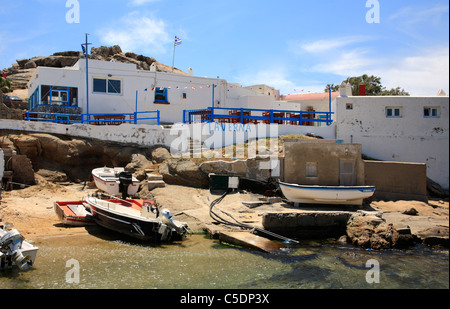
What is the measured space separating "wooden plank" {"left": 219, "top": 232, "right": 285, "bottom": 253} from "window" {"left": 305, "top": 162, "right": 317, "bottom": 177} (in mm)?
5385

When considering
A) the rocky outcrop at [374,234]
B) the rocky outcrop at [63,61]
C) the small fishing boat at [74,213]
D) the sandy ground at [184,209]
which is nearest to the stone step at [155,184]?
the sandy ground at [184,209]

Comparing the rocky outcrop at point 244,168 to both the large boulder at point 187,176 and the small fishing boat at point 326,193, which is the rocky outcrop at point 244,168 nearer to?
the large boulder at point 187,176

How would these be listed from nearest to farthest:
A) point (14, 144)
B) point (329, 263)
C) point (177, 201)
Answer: point (329, 263) → point (177, 201) → point (14, 144)

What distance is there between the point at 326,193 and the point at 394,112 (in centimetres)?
1005

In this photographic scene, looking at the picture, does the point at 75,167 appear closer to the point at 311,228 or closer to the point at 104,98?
the point at 104,98

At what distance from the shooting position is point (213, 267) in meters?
11.0

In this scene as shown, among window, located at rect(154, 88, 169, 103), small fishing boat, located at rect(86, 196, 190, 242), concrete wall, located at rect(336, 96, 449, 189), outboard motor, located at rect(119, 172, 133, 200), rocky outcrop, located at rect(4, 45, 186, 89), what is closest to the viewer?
small fishing boat, located at rect(86, 196, 190, 242)

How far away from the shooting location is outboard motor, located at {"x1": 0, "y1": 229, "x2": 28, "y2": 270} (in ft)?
33.6

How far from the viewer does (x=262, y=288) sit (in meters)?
9.48

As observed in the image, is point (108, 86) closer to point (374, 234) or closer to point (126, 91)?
point (126, 91)

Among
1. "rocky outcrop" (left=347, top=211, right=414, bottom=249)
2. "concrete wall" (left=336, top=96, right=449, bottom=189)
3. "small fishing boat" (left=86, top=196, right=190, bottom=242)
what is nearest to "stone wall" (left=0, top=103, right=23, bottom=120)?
"small fishing boat" (left=86, top=196, right=190, bottom=242)

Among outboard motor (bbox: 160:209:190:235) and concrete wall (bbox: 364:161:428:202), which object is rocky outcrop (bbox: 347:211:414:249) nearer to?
concrete wall (bbox: 364:161:428:202)
